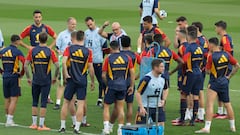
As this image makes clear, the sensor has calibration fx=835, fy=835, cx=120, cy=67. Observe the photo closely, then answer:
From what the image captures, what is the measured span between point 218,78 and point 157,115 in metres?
3.06

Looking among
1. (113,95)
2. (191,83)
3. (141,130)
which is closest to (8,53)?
(113,95)

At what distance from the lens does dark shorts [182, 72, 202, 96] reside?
62.4 ft

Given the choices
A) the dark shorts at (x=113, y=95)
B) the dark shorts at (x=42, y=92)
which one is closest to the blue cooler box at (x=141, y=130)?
the dark shorts at (x=113, y=95)

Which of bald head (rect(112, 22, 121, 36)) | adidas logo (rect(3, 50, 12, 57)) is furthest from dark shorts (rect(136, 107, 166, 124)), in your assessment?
bald head (rect(112, 22, 121, 36))

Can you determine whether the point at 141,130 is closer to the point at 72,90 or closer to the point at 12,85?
the point at 72,90

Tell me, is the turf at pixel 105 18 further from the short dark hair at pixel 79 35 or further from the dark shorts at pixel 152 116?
the short dark hair at pixel 79 35

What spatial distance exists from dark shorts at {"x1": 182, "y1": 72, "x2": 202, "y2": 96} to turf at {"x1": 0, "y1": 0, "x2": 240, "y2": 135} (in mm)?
834

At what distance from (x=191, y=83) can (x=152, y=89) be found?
9.74 ft

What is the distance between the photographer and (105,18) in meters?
41.4

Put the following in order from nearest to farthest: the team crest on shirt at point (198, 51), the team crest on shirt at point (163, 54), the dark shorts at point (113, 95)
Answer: the dark shorts at point (113, 95) < the team crest on shirt at point (163, 54) < the team crest on shirt at point (198, 51)

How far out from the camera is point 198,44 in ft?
63.8

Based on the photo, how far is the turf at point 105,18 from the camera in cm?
1925

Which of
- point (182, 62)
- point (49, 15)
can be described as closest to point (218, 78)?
point (182, 62)

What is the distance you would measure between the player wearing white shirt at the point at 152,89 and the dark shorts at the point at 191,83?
2633 millimetres
